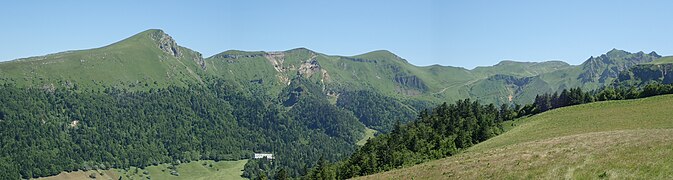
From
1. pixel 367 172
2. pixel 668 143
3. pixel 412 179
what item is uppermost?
pixel 668 143

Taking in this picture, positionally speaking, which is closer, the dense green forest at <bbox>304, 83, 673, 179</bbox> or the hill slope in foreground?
the hill slope in foreground

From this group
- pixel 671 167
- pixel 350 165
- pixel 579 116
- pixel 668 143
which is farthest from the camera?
pixel 350 165

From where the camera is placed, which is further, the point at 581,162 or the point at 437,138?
the point at 437,138

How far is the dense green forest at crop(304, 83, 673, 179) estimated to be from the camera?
352ft

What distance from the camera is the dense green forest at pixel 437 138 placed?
352 feet

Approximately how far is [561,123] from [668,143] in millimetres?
60227

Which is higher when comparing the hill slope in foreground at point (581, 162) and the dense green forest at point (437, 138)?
the hill slope in foreground at point (581, 162)

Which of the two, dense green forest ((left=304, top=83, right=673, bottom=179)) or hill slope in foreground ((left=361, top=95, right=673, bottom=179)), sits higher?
hill slope in foreground ((left=361, top=95, right=673, bottom=179))

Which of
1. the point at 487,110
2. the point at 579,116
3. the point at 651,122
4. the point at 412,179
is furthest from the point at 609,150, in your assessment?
the point at 487,110

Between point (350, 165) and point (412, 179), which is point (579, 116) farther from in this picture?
point (412, 179)

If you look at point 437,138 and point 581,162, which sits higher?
point 581,162

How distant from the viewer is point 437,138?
11681cm

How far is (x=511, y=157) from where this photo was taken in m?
57.1

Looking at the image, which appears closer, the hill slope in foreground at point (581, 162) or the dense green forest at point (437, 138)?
the hill slope in foreground at point (581, 162)
